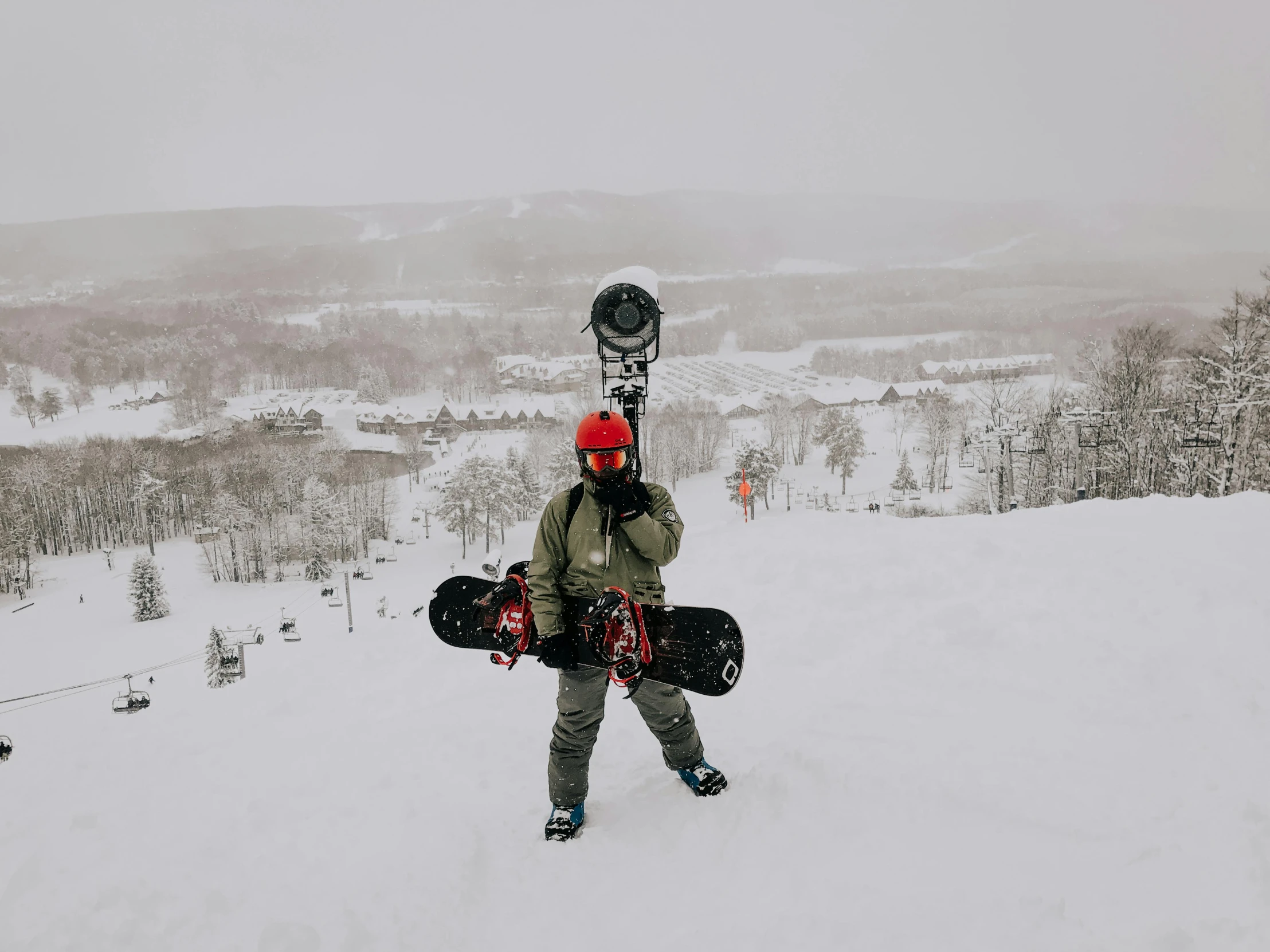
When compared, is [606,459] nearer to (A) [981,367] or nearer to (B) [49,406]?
(B) [49,406]

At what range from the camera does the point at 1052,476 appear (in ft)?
102

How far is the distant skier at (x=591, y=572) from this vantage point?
3.36 m

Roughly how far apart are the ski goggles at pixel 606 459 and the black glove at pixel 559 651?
1.00m

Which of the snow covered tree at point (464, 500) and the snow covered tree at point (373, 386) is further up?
the snow covered tree at point (373, 386)

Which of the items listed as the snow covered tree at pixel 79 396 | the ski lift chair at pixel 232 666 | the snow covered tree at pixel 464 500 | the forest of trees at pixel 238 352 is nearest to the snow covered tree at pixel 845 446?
the snow covered tree at pixel 464 500

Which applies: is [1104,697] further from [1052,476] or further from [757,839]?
[1052,476]

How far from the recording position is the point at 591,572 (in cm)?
347

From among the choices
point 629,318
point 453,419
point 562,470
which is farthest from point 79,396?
point 629,318

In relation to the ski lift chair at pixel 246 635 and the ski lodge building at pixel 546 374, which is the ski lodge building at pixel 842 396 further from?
the ski lift chair at pixel 246 635

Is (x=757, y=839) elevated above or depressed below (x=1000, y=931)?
below

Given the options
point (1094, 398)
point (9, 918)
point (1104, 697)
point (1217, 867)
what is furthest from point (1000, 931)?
point (1094, 398)

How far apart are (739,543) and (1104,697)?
20.8 ft

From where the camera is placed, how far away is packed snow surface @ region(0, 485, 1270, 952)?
8.84ft

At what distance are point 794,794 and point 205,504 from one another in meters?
61.5
